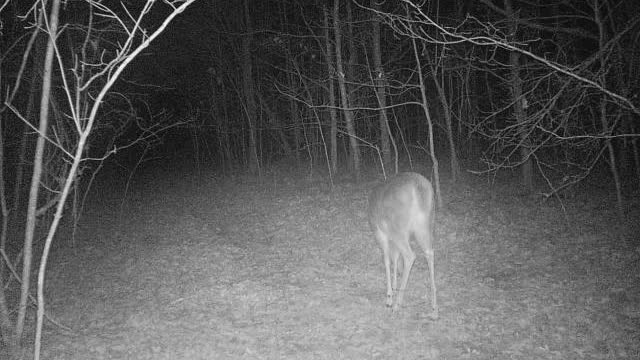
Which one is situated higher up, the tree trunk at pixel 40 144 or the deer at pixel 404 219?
the tree trunk at pixel 40 144

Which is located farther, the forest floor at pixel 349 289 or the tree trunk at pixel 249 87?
the tree trunk at pixel 249 87

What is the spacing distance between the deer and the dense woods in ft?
4.41

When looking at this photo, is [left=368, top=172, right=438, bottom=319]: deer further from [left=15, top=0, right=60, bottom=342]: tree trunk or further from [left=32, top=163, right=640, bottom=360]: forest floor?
[left=15, top=0, right=60, bottom=342]: tree trunk

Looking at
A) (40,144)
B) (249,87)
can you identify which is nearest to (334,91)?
(249,87)

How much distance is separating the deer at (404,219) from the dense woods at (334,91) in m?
1.34

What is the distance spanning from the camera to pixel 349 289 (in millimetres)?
7598

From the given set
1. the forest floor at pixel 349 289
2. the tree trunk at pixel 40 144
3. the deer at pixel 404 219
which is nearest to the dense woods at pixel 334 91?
the tree trunk at pixel 40 144

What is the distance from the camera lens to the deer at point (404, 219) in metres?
6.35

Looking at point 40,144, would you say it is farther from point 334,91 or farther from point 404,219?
point 334,91

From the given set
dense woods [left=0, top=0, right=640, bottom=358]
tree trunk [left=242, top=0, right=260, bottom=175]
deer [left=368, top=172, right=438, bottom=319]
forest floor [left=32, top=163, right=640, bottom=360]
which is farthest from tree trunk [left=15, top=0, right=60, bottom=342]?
tree trunk [left=242, top=0, right=260, bottom=175]

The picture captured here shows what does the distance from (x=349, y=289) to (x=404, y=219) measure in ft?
5.94

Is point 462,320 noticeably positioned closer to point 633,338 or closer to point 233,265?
point 633,338

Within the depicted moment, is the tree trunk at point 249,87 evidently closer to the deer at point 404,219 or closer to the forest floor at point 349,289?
the forest floor at point 349,289

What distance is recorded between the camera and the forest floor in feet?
18.6
